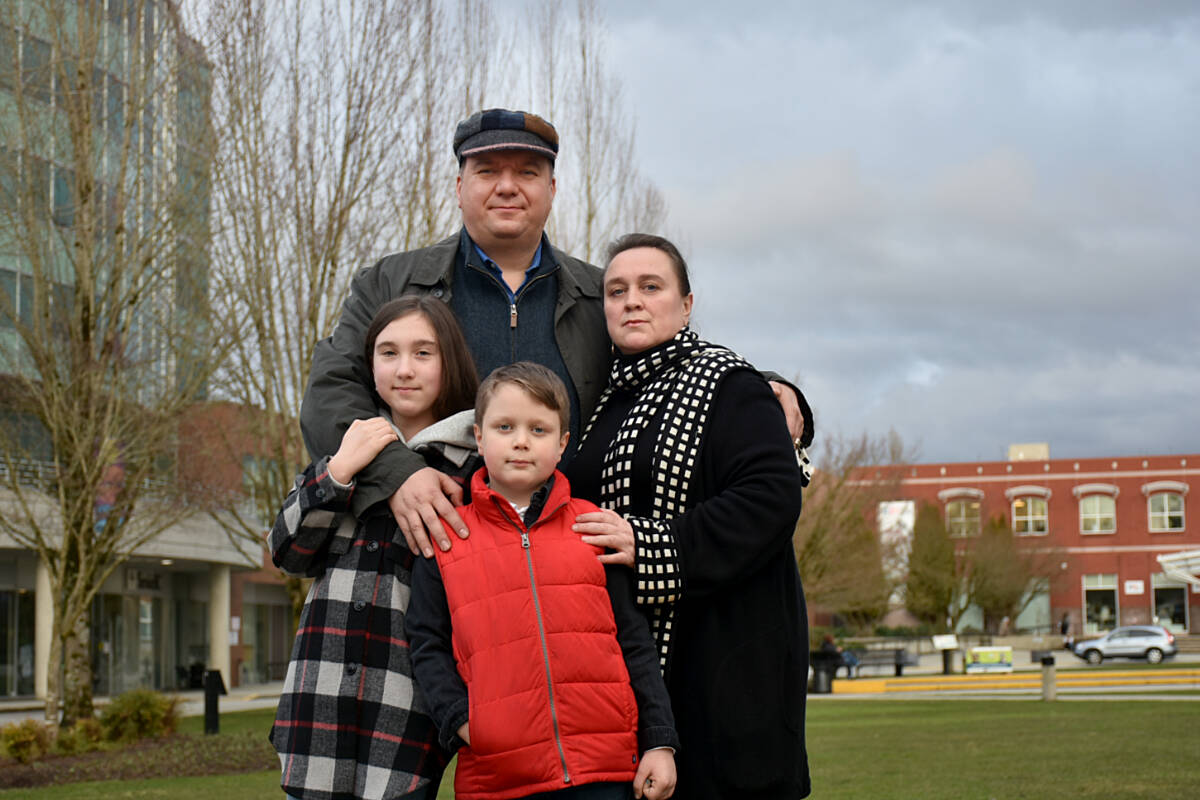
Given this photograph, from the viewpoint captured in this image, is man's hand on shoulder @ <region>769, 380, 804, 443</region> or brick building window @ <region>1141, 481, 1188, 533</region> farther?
brick building window @ <region>1141, 481, 1188, 533</region>

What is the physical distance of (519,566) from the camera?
2977 mm

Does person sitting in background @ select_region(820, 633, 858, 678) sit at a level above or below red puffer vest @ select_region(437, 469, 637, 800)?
below

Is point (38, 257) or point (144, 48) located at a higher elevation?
point (144, 48)

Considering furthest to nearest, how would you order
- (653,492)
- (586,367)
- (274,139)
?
1. (274,139)
2. (586,367)
3. (653,492)


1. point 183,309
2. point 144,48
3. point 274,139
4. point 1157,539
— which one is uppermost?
point 144,48

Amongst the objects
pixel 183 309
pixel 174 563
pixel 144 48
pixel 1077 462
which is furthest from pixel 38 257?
pixel 1077 462

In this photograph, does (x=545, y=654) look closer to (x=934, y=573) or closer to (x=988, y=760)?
(x=988, y=760)

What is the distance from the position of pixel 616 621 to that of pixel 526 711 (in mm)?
330

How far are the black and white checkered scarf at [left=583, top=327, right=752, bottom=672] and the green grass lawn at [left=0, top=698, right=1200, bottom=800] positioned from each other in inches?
323

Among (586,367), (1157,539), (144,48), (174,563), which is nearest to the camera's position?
(586,367)

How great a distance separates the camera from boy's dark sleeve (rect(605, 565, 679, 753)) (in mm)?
2979

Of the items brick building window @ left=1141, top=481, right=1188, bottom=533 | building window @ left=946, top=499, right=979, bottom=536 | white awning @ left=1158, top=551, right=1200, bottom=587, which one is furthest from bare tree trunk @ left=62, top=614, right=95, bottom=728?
brick building window @ left=1141, top=481, right=1188, bottom=533

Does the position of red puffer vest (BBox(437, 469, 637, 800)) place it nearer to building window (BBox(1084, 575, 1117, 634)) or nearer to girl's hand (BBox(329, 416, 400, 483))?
girl's hand (BBox(329, 416, 400, 483))

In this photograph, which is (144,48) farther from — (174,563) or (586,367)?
(174,563)
